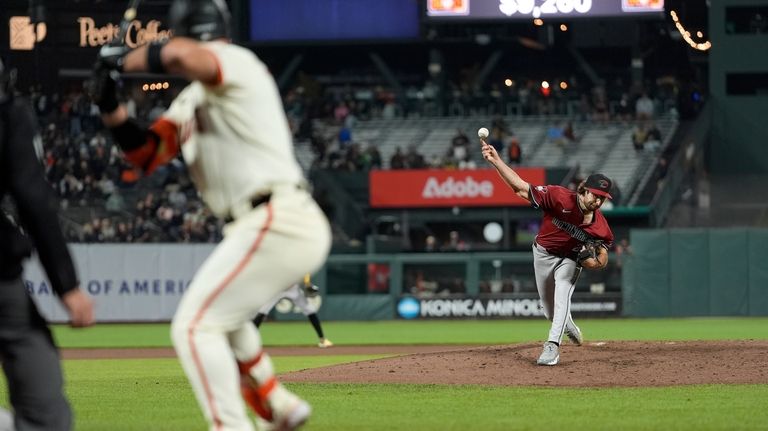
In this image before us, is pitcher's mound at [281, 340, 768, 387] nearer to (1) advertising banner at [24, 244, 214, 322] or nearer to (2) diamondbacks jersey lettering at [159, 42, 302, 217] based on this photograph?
(2) diamondbacks jersey lettering at [159, 42, 302, 217]

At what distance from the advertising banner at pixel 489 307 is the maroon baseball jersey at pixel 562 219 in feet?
52.4

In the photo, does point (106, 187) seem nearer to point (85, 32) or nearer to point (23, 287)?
point (85, 32)

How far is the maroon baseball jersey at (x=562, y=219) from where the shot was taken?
42.0ft

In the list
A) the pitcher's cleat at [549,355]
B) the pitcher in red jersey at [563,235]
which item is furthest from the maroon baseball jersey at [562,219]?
the pitcher's cleat at [549,355]

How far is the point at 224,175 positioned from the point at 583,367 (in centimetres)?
742

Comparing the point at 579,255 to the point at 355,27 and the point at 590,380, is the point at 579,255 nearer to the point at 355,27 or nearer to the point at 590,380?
the point at 590,380

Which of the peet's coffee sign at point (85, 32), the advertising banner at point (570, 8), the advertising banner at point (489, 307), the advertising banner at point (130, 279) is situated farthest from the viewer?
the peet's coffee sign at point (85, 32)

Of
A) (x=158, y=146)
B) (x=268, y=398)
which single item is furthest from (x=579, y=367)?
(x=158, y=146)

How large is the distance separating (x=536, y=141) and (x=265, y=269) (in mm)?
32748

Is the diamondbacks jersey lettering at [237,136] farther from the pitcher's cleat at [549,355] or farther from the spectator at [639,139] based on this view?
the spectator at [639,139]

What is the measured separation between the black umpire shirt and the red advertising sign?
30833 mm

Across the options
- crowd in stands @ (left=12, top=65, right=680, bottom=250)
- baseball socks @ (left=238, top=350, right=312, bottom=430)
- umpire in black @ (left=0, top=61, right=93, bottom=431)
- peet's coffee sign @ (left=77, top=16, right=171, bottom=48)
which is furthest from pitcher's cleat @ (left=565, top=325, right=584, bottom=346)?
peet's coffee sign @ (left=77, top=16, right=171, bottom=48)

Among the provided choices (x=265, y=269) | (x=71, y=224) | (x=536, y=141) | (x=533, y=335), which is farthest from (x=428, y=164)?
(x=265, y=269)

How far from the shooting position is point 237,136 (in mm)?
5969
